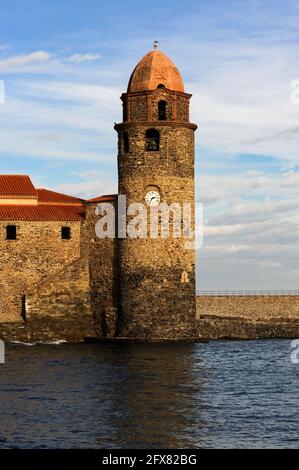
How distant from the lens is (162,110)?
41.0 meters

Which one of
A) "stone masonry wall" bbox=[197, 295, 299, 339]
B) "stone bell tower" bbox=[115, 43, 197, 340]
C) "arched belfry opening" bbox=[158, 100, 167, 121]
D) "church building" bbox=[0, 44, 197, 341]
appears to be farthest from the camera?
"stone masonry wall" bbox=[197, 295, 299, 339]

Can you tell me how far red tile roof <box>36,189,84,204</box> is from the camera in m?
44.2

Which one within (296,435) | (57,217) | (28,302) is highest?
(57,217)

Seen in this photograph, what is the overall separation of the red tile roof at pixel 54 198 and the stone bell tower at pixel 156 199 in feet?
13.7

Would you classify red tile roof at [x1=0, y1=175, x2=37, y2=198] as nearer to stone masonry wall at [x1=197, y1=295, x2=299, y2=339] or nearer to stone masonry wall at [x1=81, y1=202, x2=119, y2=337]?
stone masonry wall at [x1=81, y1=202, x2=119, y2=337]

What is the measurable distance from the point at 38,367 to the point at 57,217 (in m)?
12.6

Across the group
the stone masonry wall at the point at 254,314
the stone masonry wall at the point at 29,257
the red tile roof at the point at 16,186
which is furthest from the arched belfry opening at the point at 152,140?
the stone masonry wall at the point at 254,314

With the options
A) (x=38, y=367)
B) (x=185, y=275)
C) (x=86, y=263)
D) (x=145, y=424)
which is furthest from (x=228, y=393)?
(x=86, y=263)

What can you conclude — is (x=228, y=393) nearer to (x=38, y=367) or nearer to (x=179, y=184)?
(x=38, y=367)

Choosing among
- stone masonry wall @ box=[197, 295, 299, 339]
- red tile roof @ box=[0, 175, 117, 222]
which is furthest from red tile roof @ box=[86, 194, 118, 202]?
stone masonry wall @ box=[197, 295, 299, 339]

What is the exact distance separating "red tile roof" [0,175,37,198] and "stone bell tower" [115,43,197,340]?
5.74 m

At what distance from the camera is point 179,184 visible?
133ft

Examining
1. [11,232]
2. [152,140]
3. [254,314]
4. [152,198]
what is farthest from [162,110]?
[254,314]

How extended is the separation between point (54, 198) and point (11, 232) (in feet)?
10.8
